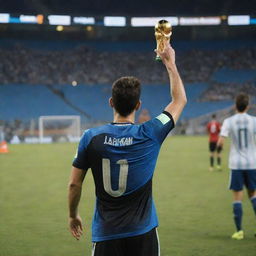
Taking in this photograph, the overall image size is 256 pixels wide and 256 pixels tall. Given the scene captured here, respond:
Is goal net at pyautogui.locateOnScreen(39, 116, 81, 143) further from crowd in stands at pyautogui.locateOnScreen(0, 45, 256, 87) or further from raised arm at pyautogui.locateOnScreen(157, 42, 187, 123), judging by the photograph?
raised arm at pyautogui.locateOnScreen(157, 42, 187, 123)

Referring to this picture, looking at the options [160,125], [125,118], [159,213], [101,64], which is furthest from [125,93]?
[101,64]

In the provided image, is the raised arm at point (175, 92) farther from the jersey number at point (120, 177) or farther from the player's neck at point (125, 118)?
the jersey number at point (120, 177)

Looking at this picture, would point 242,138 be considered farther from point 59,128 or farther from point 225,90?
point 225,90

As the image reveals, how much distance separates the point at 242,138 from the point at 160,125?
4.62 metres

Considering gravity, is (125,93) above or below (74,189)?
above

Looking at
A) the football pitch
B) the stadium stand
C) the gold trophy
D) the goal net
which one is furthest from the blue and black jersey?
the stadium stand

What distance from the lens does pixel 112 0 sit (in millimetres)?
42344

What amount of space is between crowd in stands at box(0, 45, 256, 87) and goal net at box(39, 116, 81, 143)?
8559 mm

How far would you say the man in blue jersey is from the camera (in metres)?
3.43

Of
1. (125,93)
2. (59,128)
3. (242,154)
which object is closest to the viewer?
(125,93)

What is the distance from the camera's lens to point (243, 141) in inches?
309

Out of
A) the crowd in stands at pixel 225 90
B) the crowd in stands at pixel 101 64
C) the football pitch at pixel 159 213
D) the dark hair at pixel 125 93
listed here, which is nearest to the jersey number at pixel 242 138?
the football pitch at pixel 159 213

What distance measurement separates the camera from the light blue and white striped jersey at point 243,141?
779cm

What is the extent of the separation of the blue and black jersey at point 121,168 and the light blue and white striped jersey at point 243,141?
454cm
